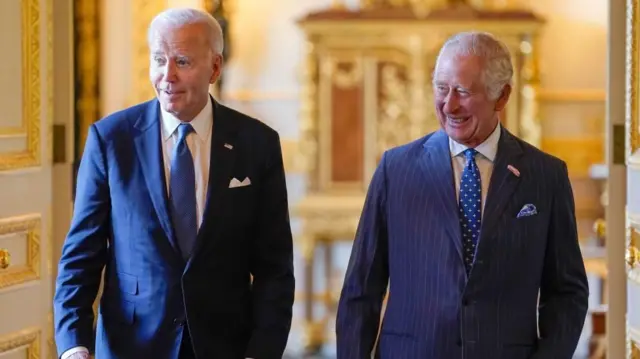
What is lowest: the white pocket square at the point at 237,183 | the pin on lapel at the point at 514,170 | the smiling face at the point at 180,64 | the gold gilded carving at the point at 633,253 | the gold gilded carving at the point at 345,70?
the gold gilded carving at the point at 633,253

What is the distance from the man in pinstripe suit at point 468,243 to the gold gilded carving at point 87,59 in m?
4.19

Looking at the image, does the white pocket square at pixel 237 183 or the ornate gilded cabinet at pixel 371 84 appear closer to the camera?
the white pocket square at pixel 237 183

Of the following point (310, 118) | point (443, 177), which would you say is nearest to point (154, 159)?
point (443, 177)

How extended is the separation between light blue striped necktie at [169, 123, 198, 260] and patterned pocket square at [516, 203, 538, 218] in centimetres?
68

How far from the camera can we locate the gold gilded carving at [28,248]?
110 inches

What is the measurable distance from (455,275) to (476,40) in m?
0.47

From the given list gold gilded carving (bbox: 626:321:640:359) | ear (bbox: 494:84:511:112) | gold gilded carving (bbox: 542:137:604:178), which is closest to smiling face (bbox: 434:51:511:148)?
ear (bbox: 494:84:511:112)

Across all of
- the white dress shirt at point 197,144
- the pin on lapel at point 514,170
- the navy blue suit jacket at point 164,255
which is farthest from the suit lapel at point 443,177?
the white dress shirt at point 197,144

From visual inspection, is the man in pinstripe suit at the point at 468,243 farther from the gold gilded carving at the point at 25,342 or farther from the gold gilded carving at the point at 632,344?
the gold gilded carving at the point at 25,342

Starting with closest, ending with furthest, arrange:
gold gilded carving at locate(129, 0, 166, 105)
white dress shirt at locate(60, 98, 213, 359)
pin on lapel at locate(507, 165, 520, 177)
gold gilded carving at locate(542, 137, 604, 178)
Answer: pin on lapel at locate(507, 165, 520, 177) → white dress shirt at locate(60, 98, 213, 359) → gold gilded carving at locate(129, 0, 166, 105) → gold gilded carving at locate(542, 137, 604, 178)

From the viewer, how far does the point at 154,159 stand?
235 cm

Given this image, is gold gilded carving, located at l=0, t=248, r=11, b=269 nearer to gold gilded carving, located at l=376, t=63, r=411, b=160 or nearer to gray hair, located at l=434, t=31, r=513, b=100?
gray hair, located at l=434, t=31, r=513, b=100

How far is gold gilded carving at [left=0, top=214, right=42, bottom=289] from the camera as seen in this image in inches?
110

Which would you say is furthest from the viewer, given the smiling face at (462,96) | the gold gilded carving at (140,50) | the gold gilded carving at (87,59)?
the gold gilded carving at (140,50)
